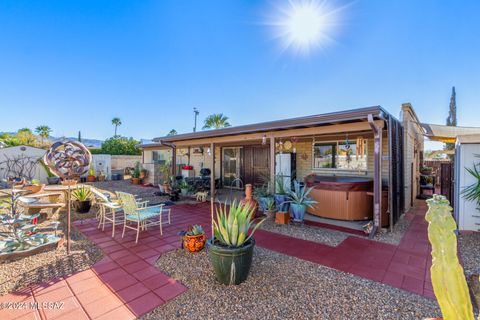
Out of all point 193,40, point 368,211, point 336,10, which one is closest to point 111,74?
point 193,40

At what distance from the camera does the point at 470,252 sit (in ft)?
11.8

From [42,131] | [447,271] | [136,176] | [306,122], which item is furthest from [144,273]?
[42,131]

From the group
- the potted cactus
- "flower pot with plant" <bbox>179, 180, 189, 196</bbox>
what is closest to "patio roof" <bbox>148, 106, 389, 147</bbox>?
"flower pot with plant" <bbox>179, 180, 189, 196</bbox>

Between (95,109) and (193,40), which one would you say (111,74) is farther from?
(95,109)

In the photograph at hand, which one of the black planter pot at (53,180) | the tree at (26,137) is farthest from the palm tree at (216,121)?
the tree at (26,137)

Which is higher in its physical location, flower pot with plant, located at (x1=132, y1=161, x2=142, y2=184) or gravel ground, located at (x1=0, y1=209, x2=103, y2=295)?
flower pot with plant, located at (x1=132, y1=161, x2=142, y2=184)

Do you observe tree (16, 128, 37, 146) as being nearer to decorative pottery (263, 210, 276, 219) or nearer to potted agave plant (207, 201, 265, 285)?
decorative pottery (263, 210, 276, 219)

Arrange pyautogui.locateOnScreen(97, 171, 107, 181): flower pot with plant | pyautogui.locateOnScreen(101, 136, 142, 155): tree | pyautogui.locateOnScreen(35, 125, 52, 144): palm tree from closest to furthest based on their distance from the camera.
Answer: pyautogui.locateOnScreen(97, 171, 107, 181): flower pot with plant → pyautogui.locateOnScreen(101, 136, 142, 155): tree → pyautogui.locateOnScreen(35, 125, 52, 144): palm tree

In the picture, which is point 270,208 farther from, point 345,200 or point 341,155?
point 341,155

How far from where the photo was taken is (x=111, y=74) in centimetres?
1090

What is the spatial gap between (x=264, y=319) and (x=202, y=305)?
66 centimetres

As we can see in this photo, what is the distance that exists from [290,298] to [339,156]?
5.92 m

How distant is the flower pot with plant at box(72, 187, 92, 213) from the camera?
602cm

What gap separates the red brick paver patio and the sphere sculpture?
1.42 meters
